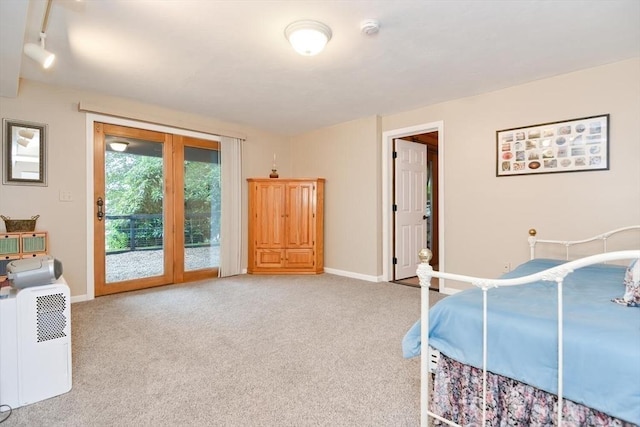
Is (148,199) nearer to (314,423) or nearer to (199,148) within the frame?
(199,148)

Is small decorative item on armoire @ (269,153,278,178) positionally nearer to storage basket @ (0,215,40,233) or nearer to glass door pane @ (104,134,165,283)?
glass door pane @ (104,134,165,283)

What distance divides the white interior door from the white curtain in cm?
242

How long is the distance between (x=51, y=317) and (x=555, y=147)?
4.30 m

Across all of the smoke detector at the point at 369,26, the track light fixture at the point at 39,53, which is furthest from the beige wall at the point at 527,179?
the track light fixture at the point at 39,53

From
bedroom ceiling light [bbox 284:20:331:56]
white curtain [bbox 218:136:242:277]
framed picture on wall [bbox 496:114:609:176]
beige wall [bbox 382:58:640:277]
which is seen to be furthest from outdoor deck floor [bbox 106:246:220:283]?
framed picture on wall [bbox 496:114:609:176]

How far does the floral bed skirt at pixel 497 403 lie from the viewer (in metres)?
1.11

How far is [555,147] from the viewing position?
3.19 metres

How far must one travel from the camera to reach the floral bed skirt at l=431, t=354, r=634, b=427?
1106 mm

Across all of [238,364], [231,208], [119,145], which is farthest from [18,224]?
[238,364]

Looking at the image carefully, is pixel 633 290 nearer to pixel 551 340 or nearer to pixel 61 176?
pixel 551 340

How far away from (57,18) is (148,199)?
2.32 metres

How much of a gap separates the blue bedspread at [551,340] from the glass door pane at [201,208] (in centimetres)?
387

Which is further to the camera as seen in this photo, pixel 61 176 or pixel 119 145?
pixel 119 145

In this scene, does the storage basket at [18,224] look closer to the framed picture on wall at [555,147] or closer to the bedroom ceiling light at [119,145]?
the bedroom ceiling light at [119,145]
